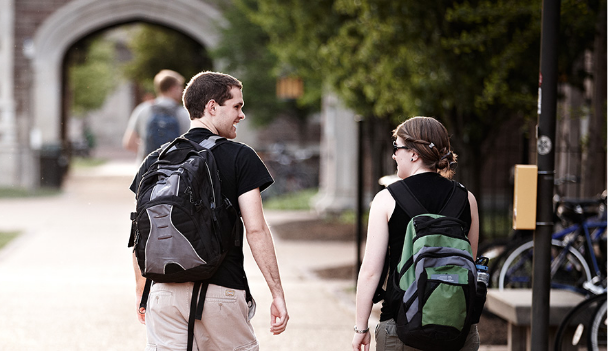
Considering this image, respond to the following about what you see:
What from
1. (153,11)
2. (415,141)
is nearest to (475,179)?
(415,141)

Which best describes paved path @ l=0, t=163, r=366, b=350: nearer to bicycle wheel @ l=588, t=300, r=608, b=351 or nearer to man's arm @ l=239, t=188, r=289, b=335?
bicycle wheel @ l=588, t=300, r=608, b=351

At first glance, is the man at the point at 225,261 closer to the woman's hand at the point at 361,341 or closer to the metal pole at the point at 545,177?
the woman's hand at the point at 361,341

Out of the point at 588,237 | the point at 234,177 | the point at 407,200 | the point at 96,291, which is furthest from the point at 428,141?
the point at 96,291

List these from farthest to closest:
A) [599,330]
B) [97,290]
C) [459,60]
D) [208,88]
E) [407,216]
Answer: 1. [97,290]
2. [459,60]
3. [599,330]
4. [208,88]
5. [407,216]

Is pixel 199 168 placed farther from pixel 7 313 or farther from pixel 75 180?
pixel 75 180

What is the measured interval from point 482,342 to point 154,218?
3.91 metres

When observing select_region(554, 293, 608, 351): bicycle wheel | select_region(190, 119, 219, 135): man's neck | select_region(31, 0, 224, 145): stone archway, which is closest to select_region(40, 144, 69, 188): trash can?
select_region(31, 0, 224, 145): stone archway

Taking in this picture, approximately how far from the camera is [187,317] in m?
3.20

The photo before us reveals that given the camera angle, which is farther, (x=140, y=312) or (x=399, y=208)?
(x=140, y=312)

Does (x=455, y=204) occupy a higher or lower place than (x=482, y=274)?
higher

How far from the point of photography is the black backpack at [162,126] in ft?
25.0

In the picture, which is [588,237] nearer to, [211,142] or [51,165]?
[211,142]

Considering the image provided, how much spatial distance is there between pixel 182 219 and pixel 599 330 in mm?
3154

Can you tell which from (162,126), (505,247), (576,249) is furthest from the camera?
(162,126)
